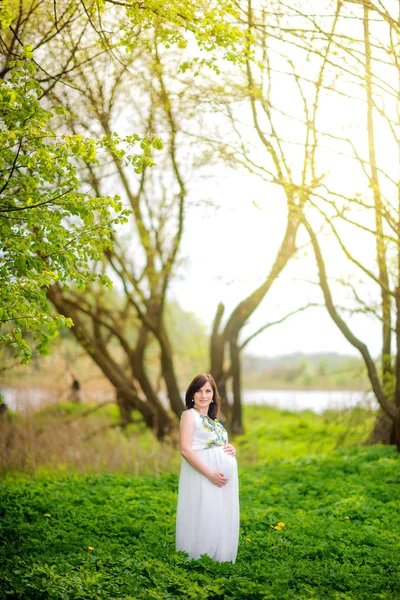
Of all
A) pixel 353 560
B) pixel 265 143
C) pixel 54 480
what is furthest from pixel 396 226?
pixel 54 480

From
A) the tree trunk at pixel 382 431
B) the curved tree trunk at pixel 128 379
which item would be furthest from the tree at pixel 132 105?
the tree trunk at pixel 382 431

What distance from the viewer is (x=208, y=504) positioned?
18.3ft

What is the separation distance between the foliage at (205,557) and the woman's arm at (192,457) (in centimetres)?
68

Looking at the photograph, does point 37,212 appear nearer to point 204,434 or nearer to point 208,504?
point 204,434

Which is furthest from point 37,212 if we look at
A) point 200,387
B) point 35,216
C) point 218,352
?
point 218,352

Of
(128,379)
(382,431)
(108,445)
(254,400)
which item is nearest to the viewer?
(382,431)

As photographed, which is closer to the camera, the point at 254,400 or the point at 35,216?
the point at 35,216

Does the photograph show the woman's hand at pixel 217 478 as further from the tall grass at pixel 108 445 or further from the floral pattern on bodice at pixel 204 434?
the tall grass at pixel 108 445

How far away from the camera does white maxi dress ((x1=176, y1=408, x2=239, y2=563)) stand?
5602 millimetres

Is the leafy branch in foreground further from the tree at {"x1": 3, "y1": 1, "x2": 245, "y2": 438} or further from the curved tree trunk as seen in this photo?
the curved tree trunk

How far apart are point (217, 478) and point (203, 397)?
0.71 meters

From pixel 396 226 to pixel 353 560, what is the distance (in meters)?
5.51

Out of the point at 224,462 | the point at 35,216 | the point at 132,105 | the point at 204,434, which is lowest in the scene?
the point at 224,462

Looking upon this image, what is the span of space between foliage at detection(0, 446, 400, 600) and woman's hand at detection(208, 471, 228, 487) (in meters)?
0.64
